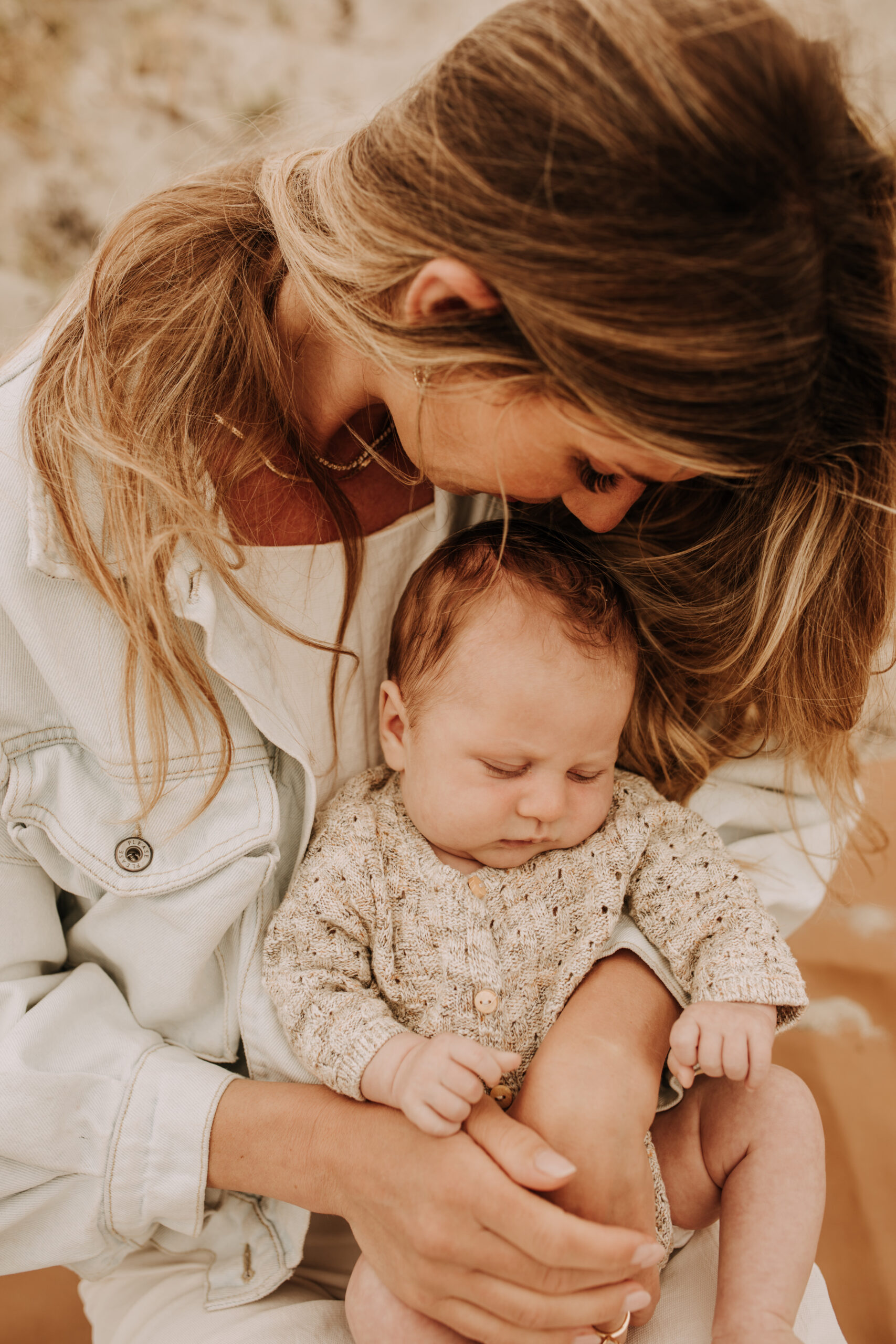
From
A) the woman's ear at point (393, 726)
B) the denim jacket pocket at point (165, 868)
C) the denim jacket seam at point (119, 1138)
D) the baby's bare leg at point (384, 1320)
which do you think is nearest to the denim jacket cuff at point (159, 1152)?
the denim jacket seam at point (119, 1138)

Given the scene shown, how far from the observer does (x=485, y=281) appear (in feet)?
2.59

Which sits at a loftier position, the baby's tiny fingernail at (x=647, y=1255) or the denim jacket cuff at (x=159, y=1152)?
the baby's tiny fingernail at (x=647, y=1255)

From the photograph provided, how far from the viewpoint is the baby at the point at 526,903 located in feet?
3.11

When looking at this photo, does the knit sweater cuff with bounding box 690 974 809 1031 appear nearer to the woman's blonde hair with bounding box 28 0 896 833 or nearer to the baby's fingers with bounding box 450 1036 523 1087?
the baby's fingers with bounding box 450 1036 523 1087

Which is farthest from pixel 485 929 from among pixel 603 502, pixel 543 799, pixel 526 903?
pixel 603 502

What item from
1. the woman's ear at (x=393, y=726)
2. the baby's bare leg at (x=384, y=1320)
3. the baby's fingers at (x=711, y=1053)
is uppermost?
the woman's ear at (x=393, y=726)

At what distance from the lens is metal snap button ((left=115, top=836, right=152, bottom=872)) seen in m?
1.03

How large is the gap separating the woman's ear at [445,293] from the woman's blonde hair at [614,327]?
0.01 m

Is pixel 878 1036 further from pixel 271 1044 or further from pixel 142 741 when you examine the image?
pixel 142 741

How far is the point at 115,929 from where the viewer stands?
3.64 ft

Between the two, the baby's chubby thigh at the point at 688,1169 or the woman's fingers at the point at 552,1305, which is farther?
the baby's chubby thigh at the point at 688,1169

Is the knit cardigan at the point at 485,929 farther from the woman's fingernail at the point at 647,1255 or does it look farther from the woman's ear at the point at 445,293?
the woman's ear at the point at 445,293

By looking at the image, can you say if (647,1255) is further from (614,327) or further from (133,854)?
(614,327)

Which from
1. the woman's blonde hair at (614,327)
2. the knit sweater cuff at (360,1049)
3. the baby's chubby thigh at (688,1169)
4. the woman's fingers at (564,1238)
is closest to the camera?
the woman's blonde hair at (614,327)
